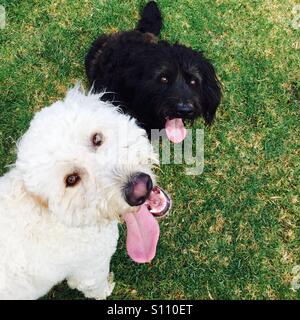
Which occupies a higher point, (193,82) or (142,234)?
(193,82)

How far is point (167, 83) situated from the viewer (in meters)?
3.17

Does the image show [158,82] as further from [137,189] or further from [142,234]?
[137,189]

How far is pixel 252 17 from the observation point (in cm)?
445

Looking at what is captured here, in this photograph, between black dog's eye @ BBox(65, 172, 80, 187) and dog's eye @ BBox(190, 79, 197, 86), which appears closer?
black dog's eye @ BBox(65, 172, 80, 187)

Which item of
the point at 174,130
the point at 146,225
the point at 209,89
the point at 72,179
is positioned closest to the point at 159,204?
the point at 146,225

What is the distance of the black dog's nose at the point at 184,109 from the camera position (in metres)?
3.09

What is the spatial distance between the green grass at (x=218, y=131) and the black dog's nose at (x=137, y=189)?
1473 millimetres

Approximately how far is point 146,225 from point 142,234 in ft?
0.27

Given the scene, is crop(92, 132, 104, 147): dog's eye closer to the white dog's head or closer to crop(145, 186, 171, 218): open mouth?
the white dog's head

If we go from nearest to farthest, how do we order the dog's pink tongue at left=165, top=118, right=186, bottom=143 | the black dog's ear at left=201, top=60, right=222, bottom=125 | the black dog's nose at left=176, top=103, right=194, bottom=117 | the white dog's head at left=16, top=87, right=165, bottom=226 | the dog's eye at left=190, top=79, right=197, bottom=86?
the white dog's head at left=16, top=87, right=165, bottom=226
the black dog's nose at left=176, top=103, right=194, bottom=117
the dog's eye at left=190, top=79, right=197, bottom=86
the black dog's ear at left=201, top=60, right=222, bottom=125
the dog's pink tongue at left=165, top=118, right=186, bottom=143

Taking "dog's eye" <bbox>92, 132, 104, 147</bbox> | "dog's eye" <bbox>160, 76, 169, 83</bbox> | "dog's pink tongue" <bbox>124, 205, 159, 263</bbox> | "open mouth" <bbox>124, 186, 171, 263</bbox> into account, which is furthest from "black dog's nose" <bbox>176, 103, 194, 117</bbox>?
"dog's eye" <bbox>92, 132, 104, 147</bbox>

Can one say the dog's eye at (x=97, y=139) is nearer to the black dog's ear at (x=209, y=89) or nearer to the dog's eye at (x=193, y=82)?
the dog's eye at (x=193, y=82)

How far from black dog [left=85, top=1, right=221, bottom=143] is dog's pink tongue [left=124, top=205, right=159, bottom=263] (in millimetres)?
785

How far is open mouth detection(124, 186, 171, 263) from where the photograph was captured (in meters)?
2.76
